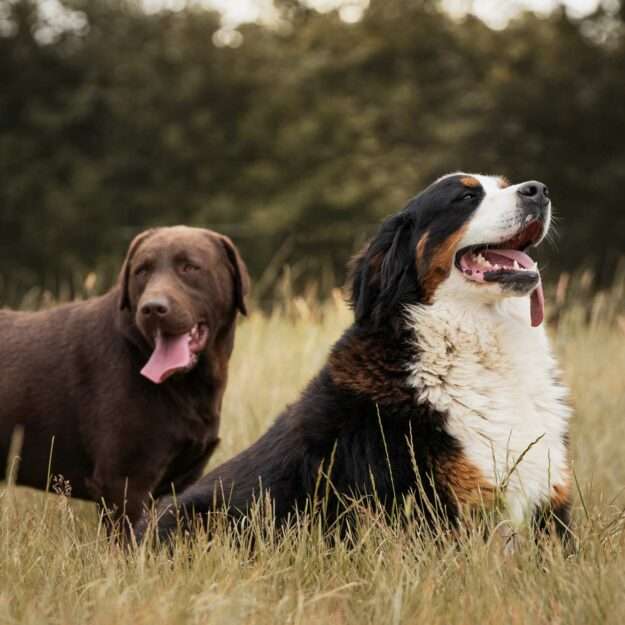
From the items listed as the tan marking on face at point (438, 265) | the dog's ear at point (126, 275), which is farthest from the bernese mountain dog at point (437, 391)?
the dog's ear at point (126, 275)

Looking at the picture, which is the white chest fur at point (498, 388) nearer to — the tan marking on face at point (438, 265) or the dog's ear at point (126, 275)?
the tan marking on face at point (438, 265)

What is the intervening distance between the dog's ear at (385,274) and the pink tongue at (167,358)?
1089 millimetres

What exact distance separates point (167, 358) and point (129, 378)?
0.20m

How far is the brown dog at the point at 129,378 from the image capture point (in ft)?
15.9

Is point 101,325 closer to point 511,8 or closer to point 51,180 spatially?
point 51,180

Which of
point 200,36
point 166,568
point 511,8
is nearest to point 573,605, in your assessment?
point 166,568

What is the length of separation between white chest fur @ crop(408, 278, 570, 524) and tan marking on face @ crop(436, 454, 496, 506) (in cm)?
3

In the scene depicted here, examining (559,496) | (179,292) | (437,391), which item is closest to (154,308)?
(179,292)

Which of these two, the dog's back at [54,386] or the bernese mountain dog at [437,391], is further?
the dog's back at [54,386]

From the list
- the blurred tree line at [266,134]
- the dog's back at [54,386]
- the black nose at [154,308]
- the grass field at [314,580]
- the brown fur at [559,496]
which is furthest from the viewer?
the blurred tree line at [266,134]

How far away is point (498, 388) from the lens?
12.9 ft

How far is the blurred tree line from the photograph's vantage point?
2556 centimetres

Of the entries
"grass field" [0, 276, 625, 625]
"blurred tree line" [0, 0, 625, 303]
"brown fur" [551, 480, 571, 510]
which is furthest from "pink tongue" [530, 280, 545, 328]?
"blurred tree line" [0, 0, 625, 303]

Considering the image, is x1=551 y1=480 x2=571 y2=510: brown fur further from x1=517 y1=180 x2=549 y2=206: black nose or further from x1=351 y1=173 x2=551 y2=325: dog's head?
x1=517 y1=180 x2=549 y2=206: black nose
